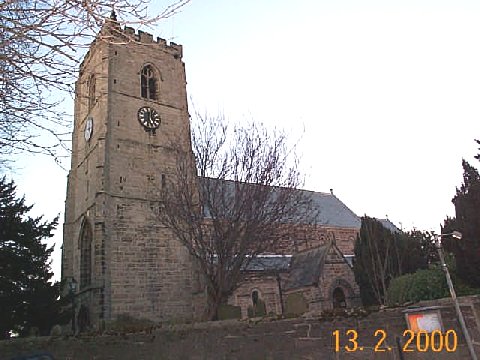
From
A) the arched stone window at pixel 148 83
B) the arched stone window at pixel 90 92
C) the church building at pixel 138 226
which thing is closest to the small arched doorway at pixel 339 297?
the church building at pixel 138 226

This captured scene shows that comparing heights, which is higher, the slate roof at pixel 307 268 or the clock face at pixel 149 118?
the clock face at pixel 149 118

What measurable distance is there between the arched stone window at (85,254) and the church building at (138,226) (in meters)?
0.06

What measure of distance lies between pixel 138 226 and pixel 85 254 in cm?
372

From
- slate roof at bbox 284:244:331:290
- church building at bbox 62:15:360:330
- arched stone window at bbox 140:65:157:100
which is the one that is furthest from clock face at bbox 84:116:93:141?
slate roof at bbox 284:244:331:290

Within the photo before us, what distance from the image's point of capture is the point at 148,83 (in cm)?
2519

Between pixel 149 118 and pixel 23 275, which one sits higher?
pixel 149 118

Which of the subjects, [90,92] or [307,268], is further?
[307,268]

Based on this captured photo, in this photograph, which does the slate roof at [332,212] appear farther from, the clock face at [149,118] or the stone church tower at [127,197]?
the clock face at [149,118]

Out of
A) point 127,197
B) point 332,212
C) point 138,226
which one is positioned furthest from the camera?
point 332,212

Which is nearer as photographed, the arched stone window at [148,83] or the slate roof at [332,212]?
the arched stone window at [148,83]

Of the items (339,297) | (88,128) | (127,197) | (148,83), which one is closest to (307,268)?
(339,297)

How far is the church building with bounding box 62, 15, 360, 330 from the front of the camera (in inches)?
750

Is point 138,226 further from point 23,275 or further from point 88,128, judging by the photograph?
point 88,128

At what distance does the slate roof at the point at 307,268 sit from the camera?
21.9 meters
